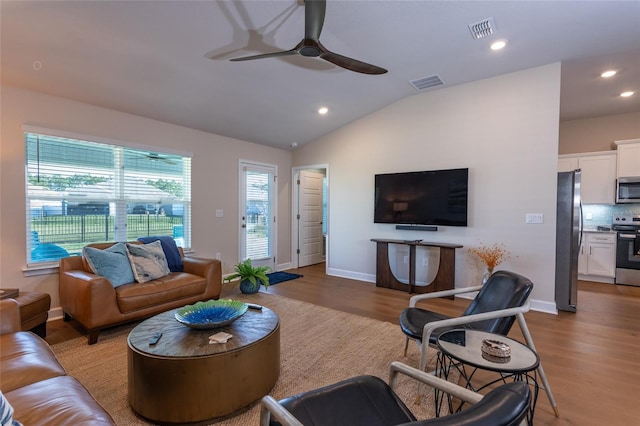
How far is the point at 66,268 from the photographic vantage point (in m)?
3.06

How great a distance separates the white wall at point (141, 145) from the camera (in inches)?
116

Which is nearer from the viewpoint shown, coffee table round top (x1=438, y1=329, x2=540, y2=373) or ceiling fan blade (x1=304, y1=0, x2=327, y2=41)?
coffee table round top (x1=438, y1=329, x2=540, y2=373)

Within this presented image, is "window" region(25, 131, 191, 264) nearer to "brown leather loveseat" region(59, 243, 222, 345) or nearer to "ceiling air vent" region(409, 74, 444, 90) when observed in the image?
"brown leather loveseat" region(59, 243, 222, 345)

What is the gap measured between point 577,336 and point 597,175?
12.2 ft

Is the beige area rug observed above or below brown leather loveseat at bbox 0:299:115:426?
below

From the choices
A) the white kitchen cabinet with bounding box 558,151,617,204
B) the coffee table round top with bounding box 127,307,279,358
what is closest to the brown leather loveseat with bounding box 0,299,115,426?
the coffee table round top with bounding box 127,307,279,358

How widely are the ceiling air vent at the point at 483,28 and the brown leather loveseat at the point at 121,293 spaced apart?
12.2ft

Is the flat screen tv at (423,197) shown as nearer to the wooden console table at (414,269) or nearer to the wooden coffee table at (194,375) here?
the wooden console table at (414,269)

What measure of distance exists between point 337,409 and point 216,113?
399 centimetres

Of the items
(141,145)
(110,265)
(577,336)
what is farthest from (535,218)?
(141,145)

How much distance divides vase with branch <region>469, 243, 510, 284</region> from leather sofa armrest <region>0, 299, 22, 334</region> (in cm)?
440

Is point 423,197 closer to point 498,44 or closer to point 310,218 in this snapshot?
point 498,44

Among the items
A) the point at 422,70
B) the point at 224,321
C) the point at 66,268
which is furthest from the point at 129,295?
the point at 422,70

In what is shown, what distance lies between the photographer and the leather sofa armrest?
1806 mm
